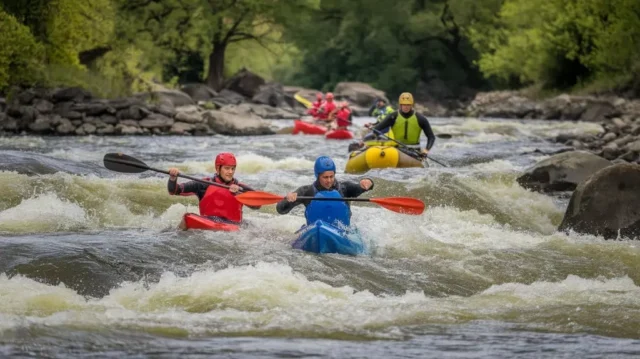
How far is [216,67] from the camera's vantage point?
41.6 m

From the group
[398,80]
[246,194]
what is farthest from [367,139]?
[398,80]

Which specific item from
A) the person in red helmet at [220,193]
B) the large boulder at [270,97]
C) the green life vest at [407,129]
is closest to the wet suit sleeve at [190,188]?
the person in red helmet at [220,193]

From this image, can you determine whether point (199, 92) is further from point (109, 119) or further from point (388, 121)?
point (388, 121)

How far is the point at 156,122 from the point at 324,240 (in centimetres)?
1770

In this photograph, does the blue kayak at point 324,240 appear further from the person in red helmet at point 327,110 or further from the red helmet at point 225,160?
the person in red helmet at point 327,110

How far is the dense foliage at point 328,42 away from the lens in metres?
26.3

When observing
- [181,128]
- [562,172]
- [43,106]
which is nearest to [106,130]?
[43,106]

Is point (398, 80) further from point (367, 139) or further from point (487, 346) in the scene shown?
point (487, 346)

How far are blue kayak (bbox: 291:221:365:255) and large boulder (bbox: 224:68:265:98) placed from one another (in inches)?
1260

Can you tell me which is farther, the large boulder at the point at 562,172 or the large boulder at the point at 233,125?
the large boulder at the point at 233,125

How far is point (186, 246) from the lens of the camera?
8.80 meters

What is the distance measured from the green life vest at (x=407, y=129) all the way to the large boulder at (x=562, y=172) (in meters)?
2.34

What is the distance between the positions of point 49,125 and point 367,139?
9875mm

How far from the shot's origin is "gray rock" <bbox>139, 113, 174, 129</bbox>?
25672 millimetres
